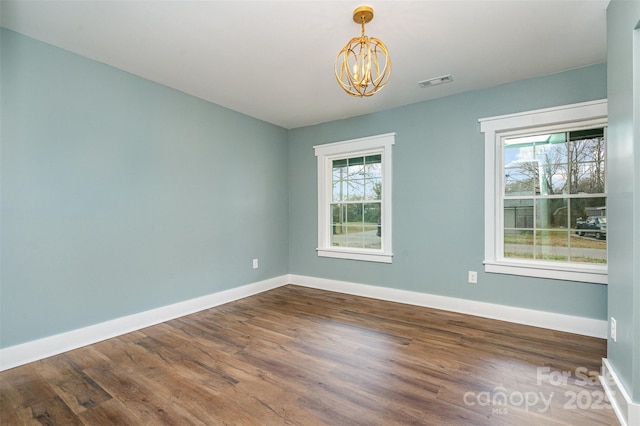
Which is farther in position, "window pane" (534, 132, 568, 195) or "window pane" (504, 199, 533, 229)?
"window pane" (504, 199, 533, 229)

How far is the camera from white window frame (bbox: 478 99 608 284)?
2666mm

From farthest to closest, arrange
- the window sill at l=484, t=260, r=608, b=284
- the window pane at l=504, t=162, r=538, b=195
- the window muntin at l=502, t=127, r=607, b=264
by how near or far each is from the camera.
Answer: the window pane at l=504, t=162, r=538, b=195 < the window muntin at l=502, t=127, r=607, b=264 < the window sill at l=484, t=260, r=608, b=284

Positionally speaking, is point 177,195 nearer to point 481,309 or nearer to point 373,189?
point 373,189

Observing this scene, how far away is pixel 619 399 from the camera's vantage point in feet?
5.35

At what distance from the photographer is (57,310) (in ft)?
7.75

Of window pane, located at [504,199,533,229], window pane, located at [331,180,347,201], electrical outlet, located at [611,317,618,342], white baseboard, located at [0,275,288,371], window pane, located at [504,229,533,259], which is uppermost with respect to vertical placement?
window pane, located at [331,180,347,201]

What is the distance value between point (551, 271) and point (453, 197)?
1154mm

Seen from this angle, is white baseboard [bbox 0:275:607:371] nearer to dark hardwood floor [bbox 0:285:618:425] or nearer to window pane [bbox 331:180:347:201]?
dark hardwood floor [bbox 0:285:618:425]

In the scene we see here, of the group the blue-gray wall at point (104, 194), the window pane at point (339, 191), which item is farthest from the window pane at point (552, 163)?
the blue-gray wall at point (104, 194)

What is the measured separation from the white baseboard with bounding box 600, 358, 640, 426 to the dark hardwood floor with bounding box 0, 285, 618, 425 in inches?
2.1

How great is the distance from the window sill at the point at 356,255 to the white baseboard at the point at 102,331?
1295 millimetres

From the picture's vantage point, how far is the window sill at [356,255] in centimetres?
379

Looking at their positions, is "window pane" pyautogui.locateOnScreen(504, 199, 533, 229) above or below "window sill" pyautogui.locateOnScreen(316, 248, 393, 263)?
above

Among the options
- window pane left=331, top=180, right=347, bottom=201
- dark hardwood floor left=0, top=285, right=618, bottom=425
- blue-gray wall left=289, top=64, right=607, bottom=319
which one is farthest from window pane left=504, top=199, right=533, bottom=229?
window pane left=331, top=180, right=347, bottom=201
